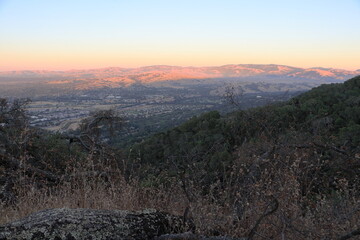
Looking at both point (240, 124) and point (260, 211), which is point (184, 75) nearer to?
point (240, 124)

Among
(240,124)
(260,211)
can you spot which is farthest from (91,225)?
(240,124)

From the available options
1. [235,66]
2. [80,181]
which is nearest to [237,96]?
[80,181]

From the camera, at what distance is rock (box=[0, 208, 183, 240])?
176cm

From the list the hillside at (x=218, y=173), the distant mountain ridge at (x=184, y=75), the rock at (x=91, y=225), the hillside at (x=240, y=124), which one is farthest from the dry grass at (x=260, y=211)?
the distant mountain ridge at (x=184, y=75)

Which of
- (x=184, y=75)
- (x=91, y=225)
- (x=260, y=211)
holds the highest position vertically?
(x=184, y=75)

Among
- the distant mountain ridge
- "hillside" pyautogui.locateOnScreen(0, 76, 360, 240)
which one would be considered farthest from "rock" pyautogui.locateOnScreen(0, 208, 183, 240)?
the distant mountain ridge

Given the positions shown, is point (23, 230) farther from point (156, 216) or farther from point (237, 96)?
point (237, 96)

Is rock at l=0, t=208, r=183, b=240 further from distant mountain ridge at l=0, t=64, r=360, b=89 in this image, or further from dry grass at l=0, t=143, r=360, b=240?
distant mountain ridge at l=0, t=64, r=360, b=89

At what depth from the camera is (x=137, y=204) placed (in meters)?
3.27

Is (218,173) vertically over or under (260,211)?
under

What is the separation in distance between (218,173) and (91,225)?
296 centimetres

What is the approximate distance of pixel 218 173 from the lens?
453cm

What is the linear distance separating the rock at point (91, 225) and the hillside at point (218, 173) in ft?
0.88

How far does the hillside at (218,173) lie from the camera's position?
2.50 metres
